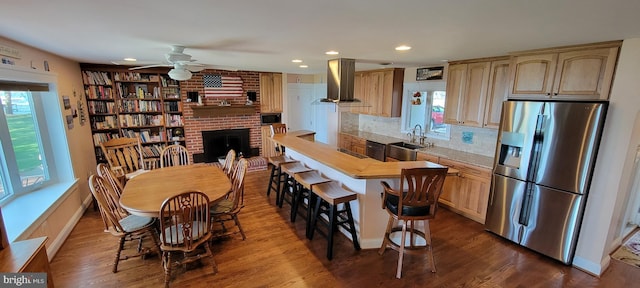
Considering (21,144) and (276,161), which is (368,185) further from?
(21,144)

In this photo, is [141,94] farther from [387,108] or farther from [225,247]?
[387,108]

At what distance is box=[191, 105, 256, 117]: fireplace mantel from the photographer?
5.68 meters

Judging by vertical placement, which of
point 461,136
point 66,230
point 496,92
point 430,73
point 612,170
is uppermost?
point 430,73

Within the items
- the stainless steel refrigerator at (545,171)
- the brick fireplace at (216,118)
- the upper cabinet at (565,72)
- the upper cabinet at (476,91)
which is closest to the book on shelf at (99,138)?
the brick fireplace at (216,118)

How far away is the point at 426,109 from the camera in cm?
471

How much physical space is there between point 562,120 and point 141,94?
21.2ft

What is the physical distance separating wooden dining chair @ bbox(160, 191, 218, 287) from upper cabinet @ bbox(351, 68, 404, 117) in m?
3.23

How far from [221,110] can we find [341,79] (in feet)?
11.0

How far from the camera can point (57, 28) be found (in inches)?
81.1

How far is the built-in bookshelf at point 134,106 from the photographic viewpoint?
4828mm

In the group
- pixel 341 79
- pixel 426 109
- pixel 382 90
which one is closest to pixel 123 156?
pixel 341 79

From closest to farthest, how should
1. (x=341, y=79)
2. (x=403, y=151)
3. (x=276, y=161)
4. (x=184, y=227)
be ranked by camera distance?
(x=184, y=227) < (x=341, y=79) < (x=276, y=161) < (x=403, y=151)

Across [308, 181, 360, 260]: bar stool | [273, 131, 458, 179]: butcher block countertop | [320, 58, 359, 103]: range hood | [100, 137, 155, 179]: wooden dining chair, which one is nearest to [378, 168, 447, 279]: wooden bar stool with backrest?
[273, 131, 458, 179]: butcher block countertop

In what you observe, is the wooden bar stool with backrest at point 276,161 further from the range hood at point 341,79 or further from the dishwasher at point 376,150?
the dishwasher at point 376,150
